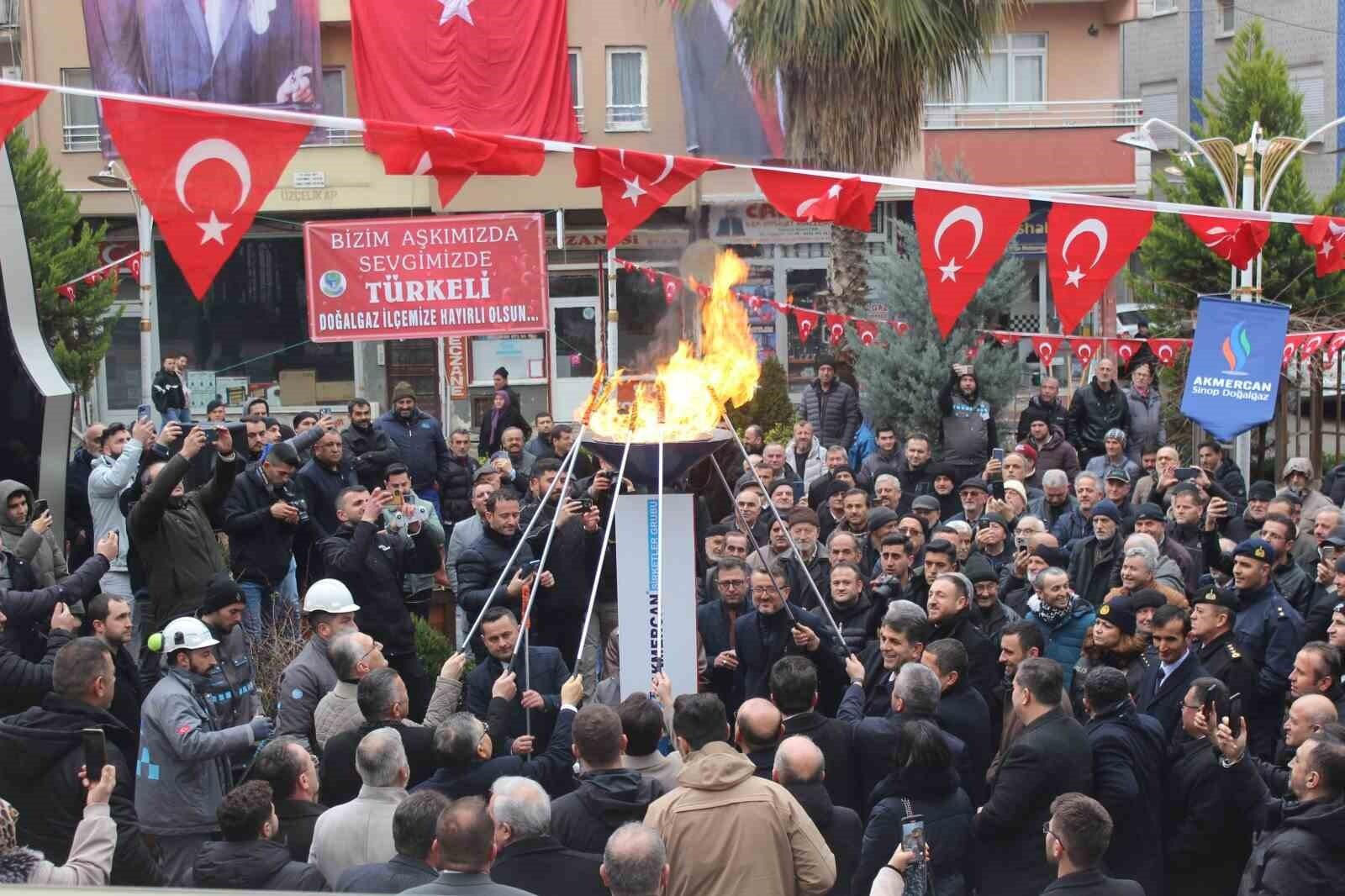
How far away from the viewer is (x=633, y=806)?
562 centimetres

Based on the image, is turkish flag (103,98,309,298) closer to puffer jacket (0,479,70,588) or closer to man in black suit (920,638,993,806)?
puffer jacket (0,479,70,588)

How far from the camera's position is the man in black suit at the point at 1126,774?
604 cm

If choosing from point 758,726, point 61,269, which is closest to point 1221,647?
point 758,726

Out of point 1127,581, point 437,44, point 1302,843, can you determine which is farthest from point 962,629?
point 437,44

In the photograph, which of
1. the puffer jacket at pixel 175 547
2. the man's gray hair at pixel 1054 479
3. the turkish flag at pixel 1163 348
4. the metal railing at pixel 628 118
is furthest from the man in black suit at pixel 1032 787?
the metal railing at pixel 628 118

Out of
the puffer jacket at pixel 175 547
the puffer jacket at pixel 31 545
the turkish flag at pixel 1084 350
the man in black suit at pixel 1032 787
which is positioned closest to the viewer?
the man in black suit at pixel 1032 787

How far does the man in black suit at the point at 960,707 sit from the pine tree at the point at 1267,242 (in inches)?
630

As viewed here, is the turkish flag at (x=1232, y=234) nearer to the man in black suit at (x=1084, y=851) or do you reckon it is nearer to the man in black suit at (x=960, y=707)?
the man in black suit at (x=960, y=707)

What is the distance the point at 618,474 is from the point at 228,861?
10.3 ft

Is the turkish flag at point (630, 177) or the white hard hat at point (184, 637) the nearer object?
the white hard hat at point (184, 637)

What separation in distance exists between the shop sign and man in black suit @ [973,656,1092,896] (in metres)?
6.05

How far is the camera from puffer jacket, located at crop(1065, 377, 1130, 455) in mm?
14891

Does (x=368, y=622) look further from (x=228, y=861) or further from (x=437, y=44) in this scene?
(x=437, y=44)

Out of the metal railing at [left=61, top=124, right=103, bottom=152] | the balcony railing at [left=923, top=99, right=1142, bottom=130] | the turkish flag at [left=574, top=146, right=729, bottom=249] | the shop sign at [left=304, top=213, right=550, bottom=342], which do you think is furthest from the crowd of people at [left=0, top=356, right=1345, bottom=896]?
the metal railing at [left=61, top=124, right=103, bottom=152]
